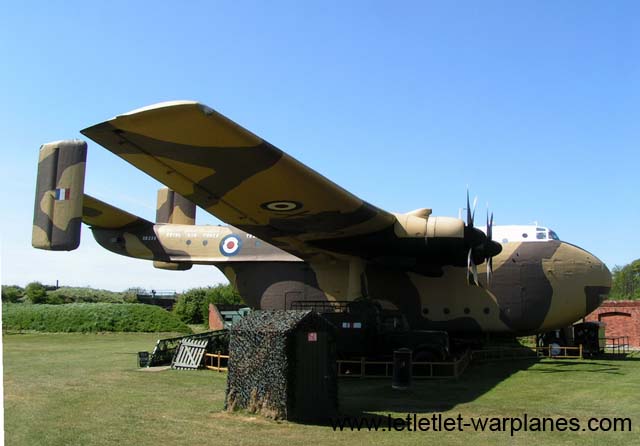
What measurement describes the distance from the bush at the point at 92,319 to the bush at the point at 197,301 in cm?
623

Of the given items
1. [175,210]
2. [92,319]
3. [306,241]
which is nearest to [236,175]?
[306,241]

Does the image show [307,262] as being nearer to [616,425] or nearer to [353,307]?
[353,307]

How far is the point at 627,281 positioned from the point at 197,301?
2532 inches

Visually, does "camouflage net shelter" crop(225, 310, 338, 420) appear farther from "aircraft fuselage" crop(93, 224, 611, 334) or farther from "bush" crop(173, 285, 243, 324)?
"bush" crop(173, 285, 243, 324)

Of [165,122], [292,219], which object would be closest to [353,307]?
[292,219]

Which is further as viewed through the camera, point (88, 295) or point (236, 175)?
point (88, 295)

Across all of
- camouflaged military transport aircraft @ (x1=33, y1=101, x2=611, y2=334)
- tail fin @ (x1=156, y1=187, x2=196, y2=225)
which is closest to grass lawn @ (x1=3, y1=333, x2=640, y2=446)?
camouflaged military transport aircraft @ (x1=33, y1=101, x2=611, y2=334)

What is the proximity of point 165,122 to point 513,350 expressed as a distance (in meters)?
14.9

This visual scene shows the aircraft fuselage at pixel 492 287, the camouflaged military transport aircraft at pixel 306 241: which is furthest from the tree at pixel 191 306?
the aircraft fuselage at pixel 492 287

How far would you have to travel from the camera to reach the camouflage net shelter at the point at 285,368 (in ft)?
31.8

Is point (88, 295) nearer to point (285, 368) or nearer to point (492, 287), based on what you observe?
point (492, 287)

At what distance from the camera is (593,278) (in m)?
19.0

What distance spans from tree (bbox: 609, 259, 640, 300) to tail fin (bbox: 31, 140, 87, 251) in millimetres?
72610

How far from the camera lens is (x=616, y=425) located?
938 cm
